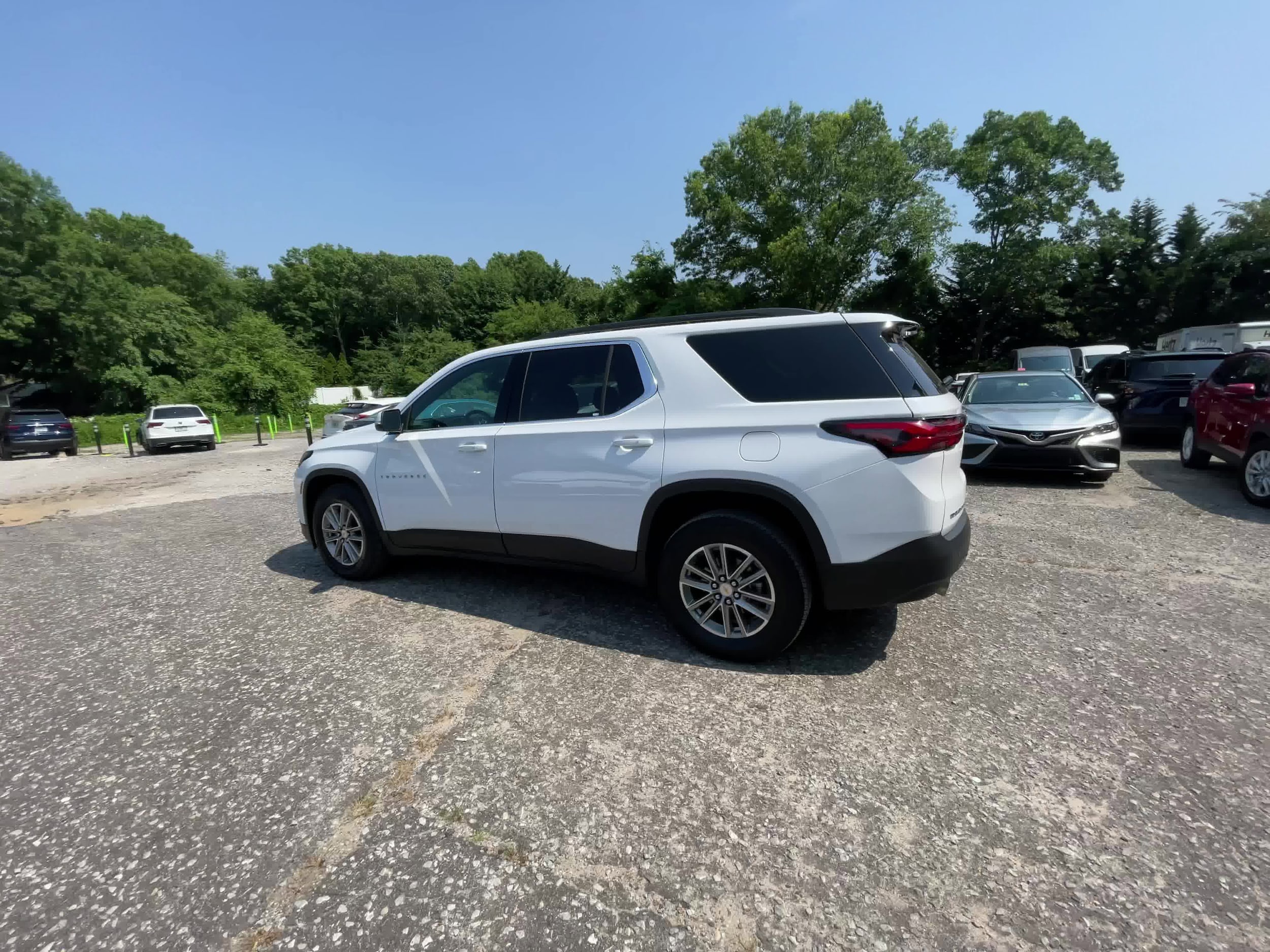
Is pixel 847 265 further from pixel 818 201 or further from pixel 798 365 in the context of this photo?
pixel 798 365

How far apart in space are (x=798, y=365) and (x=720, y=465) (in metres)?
0.63

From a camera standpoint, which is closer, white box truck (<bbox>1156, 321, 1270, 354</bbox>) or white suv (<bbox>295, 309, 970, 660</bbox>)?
white suv (<bbox>295, 309, 970, 660</bbox>)

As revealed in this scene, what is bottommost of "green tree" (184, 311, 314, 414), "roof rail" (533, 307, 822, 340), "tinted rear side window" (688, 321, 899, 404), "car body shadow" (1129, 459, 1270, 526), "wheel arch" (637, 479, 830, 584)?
"car body shadow" (1129, 459, 1270, 526)

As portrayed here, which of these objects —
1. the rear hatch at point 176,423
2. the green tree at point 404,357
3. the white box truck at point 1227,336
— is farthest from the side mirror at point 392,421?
the green tree at point 404,357

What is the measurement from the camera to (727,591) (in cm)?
310

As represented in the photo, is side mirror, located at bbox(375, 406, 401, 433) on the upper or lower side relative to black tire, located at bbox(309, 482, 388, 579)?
upper

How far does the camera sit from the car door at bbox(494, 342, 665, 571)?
326cm

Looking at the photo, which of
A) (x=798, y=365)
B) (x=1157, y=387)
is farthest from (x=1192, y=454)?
(x=798, y=365)

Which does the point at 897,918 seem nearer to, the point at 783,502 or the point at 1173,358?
the point at 783,502

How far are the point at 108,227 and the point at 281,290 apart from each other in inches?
589

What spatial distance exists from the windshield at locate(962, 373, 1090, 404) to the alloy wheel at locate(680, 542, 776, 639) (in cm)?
674

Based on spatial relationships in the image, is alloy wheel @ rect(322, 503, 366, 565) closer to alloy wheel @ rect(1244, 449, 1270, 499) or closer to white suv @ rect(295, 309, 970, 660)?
white suv @ rect(295, 309, 970, 660)

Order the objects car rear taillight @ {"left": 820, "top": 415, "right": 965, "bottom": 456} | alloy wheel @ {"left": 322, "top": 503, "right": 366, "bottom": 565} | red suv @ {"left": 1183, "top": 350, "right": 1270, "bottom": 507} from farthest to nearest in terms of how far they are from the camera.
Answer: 1. red suv @ {"left": 1183, "top": 350, "right": 1270, "bottom": 507}
2. alloy wheel @ {"left": 322, "top": 503, "right": 366, "bottom": 565}
3. car rear taillight @ {"left": 820, "top": 415, "right": 965, "bottom": 456}

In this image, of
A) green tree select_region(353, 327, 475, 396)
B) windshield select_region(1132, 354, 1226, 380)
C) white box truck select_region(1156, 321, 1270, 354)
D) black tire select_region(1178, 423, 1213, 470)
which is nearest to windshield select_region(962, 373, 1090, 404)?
black tire select_region(1178, 423, 1213, 470)
